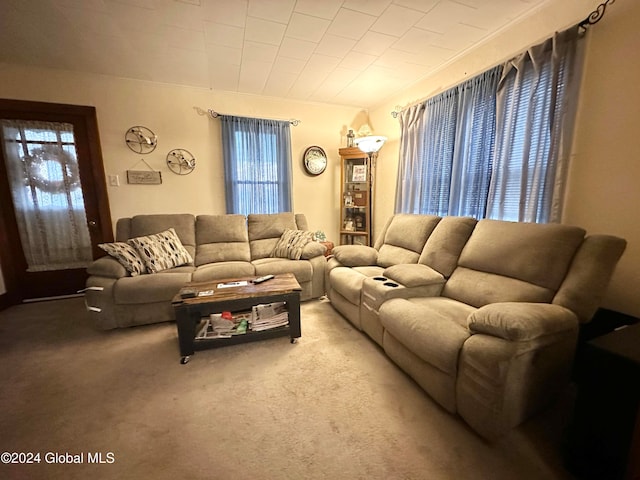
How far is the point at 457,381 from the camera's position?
4.35 feet

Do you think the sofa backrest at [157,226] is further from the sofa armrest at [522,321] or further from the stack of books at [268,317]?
the sofa armrest at [522,321]

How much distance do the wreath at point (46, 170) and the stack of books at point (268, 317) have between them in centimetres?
284

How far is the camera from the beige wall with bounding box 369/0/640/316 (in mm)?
1526

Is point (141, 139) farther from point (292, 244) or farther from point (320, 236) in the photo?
point (320, 236)

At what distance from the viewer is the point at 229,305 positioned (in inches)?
76.3

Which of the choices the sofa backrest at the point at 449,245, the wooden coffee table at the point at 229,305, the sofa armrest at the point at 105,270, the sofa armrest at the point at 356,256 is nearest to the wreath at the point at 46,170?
the sofa armrest at the point at 105,270

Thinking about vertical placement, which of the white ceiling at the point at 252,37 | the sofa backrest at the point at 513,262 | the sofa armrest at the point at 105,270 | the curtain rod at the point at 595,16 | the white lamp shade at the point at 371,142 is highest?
the white ceiling at the point at 252,37

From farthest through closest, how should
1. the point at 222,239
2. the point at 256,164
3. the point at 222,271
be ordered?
the point at 256,164, the point at 222,239, the point at 222,271

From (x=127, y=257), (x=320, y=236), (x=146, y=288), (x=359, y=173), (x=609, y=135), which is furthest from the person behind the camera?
(x=320, y=236)

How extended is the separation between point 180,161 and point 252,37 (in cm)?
187

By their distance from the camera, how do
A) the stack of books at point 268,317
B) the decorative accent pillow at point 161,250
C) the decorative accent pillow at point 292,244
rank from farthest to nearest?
the decorative accent pillow at point 292,244
the decorative accent pillow at point 161,250
the stack of books at point 268,317

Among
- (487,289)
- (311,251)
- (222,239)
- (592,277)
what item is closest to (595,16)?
(592,277)

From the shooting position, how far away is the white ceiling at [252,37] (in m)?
1.89

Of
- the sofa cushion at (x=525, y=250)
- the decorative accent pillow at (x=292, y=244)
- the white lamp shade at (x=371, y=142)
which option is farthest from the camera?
the white lamp shade at (x=371, y=142)
